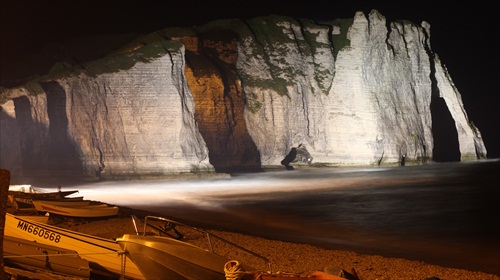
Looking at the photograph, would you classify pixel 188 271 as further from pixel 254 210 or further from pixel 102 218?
pixel 254 210

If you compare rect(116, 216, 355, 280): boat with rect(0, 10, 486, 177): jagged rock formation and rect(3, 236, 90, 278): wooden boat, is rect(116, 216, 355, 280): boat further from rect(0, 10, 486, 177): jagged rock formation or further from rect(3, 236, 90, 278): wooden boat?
rect(0, 10, 486, 177): jagged rock formation

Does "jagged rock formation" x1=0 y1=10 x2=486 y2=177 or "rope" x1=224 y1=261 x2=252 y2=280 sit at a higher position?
"jagged rock formation" x1=0 y1=10 x2=486 y2=177

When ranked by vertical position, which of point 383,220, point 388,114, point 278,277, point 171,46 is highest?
point 171,46

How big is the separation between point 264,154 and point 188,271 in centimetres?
4724

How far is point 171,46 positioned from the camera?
43.9 metres

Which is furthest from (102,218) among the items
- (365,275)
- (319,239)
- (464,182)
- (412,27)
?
(412,27)

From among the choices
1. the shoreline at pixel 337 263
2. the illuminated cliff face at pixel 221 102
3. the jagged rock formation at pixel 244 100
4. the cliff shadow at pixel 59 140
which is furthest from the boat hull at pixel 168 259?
the illuminated cliff face at pixel 221 102

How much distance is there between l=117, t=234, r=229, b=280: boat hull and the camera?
20.6 ft

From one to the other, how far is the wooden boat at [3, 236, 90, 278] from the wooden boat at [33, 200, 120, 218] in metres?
8.13

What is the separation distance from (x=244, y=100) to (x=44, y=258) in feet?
153

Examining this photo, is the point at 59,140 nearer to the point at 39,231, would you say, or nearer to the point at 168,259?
the point at 39,231

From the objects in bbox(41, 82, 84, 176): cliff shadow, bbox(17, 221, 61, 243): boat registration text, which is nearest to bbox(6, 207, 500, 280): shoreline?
bbox(17, 221, 61, 243): boat registration text

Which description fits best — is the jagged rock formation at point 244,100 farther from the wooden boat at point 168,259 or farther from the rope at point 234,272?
the rope at point 234,272

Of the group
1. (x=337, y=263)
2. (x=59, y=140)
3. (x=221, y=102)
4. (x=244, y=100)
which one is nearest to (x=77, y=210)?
(x=337, y=263)
